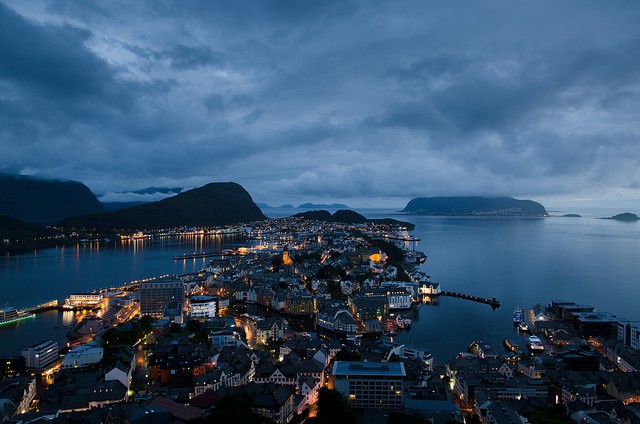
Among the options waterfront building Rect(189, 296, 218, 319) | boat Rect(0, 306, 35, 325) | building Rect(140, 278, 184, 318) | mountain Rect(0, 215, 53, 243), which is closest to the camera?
boat Rect(0, 306, 35, 325)

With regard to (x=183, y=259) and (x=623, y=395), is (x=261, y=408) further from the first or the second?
(x=183, y=259)

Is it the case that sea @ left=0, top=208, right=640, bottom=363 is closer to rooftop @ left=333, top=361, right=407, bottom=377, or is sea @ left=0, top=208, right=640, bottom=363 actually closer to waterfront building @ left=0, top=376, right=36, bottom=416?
rooftop @ left=333, top=361, right=407, bottom=377

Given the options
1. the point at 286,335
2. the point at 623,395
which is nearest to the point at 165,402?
the point at 286,335

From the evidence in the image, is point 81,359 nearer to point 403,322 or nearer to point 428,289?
point 403,322

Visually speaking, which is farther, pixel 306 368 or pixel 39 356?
pixel 39 356

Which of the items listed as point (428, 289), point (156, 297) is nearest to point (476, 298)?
point (428, 289)

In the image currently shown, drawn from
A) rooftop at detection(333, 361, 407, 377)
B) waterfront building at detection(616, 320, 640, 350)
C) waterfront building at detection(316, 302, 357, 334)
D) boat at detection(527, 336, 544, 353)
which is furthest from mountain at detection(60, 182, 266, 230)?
waterfront building at detection(616, 320, 640, 350)

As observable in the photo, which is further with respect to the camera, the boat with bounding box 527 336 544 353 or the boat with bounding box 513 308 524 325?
the boat with bounding box 513 308 524 325
